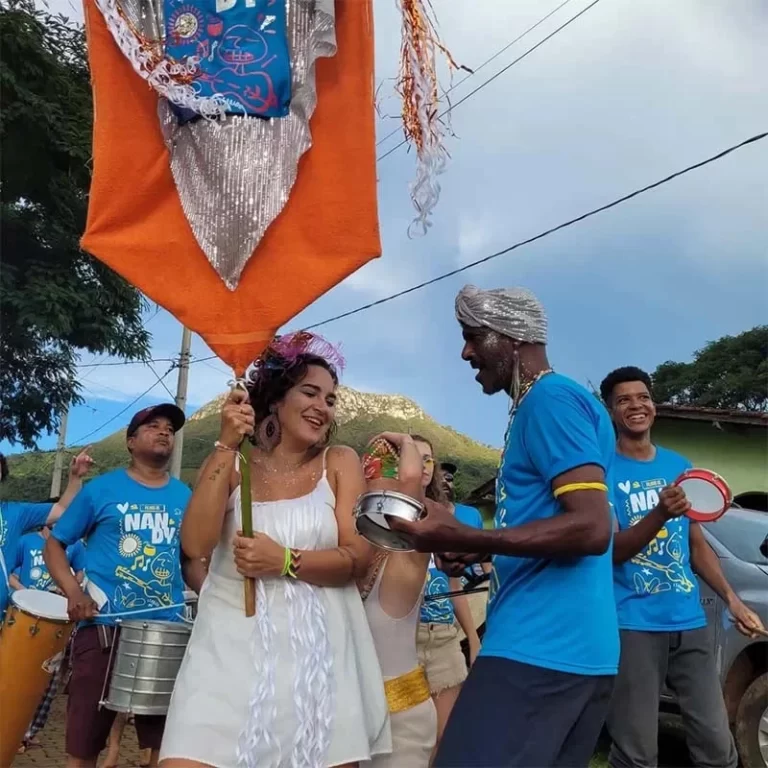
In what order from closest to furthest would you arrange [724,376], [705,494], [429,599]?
[705,494] → [429,599] → [724,376]

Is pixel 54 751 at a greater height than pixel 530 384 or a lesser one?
lesser

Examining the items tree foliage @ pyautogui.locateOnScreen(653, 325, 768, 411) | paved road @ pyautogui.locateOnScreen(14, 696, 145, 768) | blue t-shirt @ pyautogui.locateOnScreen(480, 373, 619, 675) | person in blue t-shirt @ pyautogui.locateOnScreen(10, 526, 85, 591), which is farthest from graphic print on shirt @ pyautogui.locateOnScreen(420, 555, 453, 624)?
tree foliage @ pyautogui.locateOnScreen(653, 325, 768, 411)

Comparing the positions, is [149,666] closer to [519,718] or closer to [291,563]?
[291,563]

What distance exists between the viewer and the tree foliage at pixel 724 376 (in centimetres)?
3042

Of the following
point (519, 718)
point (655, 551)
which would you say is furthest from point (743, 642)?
point (519, 718)

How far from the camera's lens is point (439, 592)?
4.58m

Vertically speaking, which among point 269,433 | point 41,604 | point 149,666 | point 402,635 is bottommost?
point 149,666

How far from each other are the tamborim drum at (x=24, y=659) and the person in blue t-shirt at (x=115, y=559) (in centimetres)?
12

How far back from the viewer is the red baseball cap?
4.70m

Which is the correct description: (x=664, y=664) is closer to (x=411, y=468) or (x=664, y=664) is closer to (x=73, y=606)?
(x=411, y=468)

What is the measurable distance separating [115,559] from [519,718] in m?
2.75

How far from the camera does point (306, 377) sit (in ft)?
10.0

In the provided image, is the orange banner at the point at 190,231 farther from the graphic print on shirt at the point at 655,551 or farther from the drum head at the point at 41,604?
the drum head at the point at 41,604

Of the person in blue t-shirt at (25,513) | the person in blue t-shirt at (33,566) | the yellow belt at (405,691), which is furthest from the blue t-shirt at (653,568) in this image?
the person in blue t-shirt at (33,566)
